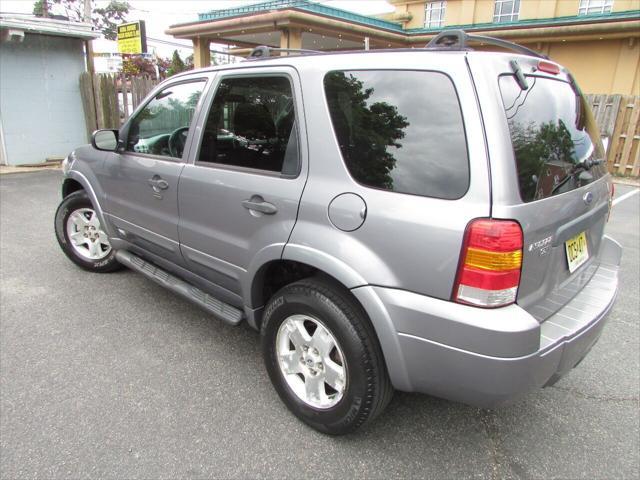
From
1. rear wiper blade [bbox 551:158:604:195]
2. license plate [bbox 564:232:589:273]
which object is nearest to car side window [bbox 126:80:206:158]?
rear wiper blade [bbox 551:158:604:195]

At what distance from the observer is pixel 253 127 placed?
2566 millimetres

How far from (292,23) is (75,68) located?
24.5ft

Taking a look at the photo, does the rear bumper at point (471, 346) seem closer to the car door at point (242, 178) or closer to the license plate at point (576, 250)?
the license plate at point (576, 250)

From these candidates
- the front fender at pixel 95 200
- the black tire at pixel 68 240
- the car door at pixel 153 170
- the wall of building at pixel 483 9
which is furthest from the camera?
the wall of building at pixel 483 9

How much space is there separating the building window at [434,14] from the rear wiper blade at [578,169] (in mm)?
23401

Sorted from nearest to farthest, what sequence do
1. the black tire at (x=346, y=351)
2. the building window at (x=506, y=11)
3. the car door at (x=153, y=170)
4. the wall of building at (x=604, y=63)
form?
the black tire at (x=346, y=351), the car door at (x=153, y=170), the wall of building at (x=604, y=63), the building window at (x=506, y=11)

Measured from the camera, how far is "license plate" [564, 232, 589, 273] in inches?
83.8

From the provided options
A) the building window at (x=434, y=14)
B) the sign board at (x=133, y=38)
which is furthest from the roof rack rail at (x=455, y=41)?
the building window at (x=434, y=14)

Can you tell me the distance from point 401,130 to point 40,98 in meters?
10.9

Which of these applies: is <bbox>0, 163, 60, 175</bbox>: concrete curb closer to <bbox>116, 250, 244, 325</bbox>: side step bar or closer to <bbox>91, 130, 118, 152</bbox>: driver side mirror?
<bbox>91, 130, 118, 152</bbox>: driver side mirror

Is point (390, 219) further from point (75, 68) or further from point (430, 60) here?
point (75, 68)

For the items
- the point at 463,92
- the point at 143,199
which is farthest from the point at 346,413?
the point at 143,199

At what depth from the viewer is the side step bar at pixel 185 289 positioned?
2.76 m

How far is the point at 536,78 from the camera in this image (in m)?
2.01
